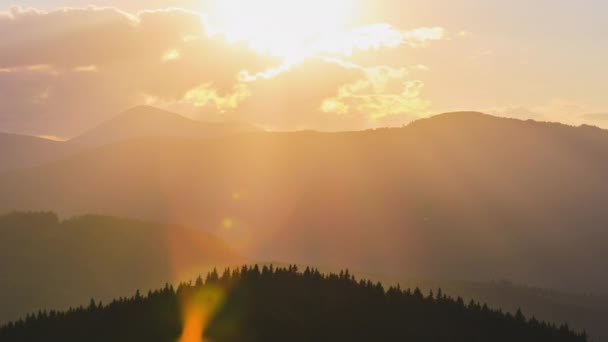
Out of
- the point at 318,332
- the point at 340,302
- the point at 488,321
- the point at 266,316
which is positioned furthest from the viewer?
the point at 488,321

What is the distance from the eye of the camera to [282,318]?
354ft

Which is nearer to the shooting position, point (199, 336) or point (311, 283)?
point (199, 336)

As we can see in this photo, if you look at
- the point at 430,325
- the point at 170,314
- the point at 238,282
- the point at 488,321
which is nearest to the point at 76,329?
the point at 170,314

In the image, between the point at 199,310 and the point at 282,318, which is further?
the point at 199,310

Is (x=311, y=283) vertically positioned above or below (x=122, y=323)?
above

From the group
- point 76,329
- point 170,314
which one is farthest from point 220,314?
point 76,329

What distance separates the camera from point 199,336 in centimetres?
10144

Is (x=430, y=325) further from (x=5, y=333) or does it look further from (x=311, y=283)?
(x=5, y=333)

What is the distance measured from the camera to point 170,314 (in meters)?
120

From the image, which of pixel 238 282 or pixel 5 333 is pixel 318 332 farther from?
pixel 5 333

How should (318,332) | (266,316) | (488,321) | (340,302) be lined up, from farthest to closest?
1. (488,321)
2. (340,302)
3. (266,316)
4. (318,332)

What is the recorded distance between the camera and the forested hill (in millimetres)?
104812

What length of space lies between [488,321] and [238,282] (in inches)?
1933

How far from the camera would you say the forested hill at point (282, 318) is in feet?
344
